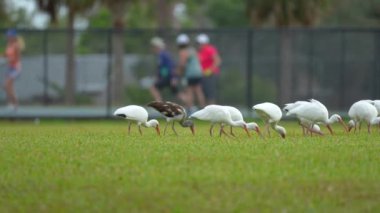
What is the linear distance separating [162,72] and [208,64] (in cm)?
154

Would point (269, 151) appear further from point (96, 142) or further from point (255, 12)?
point (255, 12)

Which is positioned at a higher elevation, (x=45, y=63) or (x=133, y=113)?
(x=133, y=113)

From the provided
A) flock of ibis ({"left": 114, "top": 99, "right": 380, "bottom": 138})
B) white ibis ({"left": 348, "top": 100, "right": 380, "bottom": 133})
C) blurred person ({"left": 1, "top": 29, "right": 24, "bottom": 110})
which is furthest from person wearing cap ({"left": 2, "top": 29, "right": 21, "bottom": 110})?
white ibis ({"left": 348, "top": 100, "right": 380, "bottom": 133})

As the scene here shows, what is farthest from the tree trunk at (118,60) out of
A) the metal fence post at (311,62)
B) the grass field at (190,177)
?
the grass field at (190,177)

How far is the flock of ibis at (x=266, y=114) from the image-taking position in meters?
17.1

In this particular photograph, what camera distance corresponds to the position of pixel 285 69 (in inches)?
1426

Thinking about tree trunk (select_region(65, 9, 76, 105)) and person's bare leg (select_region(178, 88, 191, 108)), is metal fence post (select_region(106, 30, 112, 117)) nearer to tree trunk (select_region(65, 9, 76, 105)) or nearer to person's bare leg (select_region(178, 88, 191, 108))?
tree trunk (select_region(65, 9, 76, 105))

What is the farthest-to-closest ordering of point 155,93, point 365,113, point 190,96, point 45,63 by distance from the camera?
point 45,63, point 190,96, point 155,93, point 365,113

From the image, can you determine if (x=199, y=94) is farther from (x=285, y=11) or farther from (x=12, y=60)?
(x=285, y=11)

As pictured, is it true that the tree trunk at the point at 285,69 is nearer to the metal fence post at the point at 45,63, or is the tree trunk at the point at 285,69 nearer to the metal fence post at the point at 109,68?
the metal fence post at the point at 109,68

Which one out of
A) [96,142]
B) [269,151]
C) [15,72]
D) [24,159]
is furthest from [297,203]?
[15,72]

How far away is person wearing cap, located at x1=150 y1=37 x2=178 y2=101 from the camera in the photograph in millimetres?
32969

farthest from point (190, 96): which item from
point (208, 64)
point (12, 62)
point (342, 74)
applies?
point (342, 74)

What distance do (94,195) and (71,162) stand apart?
78.2 inches
